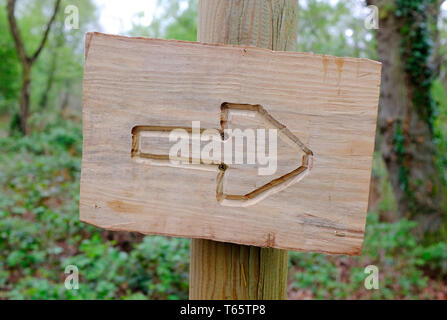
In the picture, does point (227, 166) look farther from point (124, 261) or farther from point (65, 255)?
point (65, 255)

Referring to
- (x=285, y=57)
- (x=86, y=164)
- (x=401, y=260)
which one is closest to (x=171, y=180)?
(x=86, y=164)

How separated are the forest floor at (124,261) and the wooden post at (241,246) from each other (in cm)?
129

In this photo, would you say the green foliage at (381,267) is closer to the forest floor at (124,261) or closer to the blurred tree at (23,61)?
the forest floor at (124,261)

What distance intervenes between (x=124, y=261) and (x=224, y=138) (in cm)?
225

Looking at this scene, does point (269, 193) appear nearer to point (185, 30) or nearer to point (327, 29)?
point (185, 30)

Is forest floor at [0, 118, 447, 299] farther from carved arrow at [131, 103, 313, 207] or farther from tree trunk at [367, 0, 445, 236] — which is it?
carved arrow at [131, 103, 313, 207]

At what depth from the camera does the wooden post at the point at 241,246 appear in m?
1.21

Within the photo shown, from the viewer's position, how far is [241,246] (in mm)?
1232

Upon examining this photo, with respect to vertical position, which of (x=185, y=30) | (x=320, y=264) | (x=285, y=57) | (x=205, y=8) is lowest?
(x=320, y=264)

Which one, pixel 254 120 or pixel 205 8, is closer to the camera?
pixel 254 120

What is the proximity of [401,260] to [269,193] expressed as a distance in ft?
10.8

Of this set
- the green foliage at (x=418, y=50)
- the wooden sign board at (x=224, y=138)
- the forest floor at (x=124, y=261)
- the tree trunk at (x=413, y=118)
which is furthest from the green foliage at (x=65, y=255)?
the green foliage at (x=418, y=50)

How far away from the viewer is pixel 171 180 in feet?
3.60

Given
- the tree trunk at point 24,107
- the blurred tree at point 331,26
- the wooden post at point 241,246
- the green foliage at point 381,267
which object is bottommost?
the green foliage at point 381,267
